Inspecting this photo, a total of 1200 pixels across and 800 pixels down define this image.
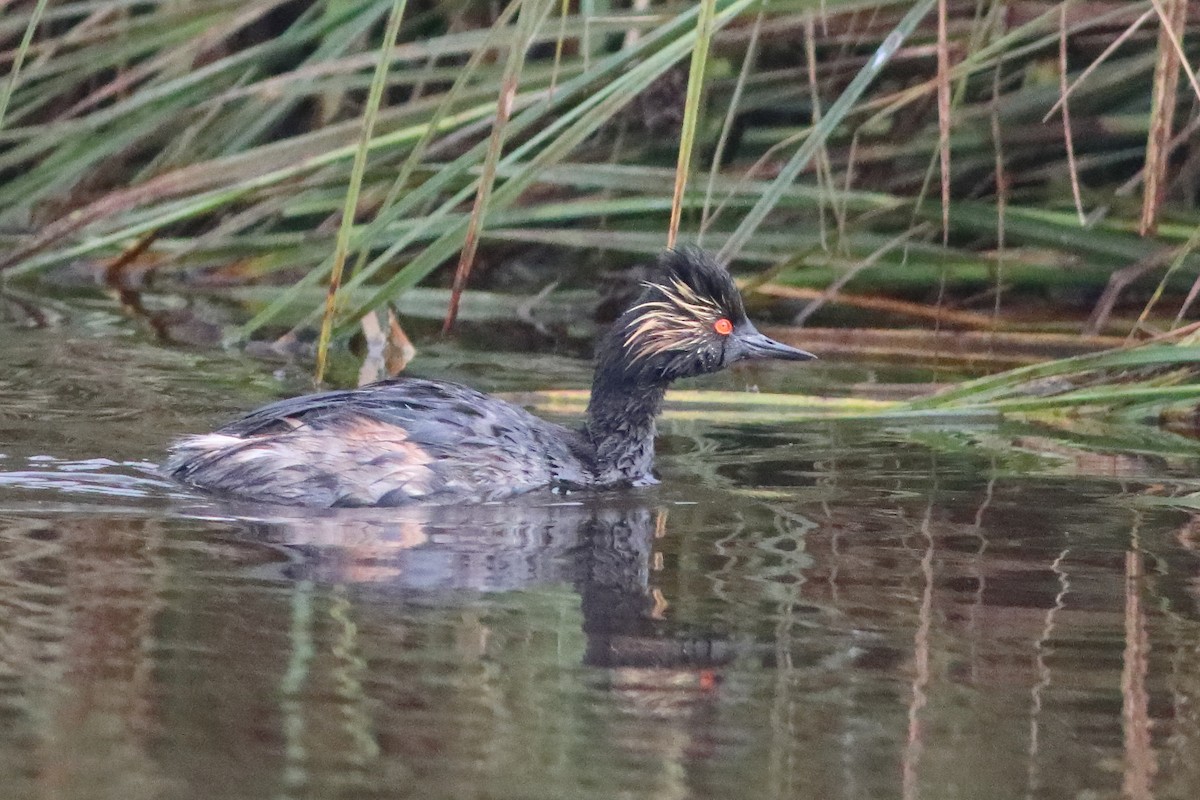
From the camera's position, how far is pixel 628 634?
3.96 metres

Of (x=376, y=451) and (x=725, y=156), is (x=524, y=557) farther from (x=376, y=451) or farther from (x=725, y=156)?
(x=725, y=156)

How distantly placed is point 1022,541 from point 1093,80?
9.01ft

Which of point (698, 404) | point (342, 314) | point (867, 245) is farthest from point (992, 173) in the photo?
point (342, 314)

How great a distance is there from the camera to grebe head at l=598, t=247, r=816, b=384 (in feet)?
19.7

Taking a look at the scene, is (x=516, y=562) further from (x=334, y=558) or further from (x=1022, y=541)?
(x=1022, y=541)

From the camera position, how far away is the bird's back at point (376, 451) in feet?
17.8

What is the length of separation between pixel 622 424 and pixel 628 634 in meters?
2.07

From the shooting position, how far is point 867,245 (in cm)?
768

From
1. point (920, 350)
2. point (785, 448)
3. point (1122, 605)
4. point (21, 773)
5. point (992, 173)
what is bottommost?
point (21, 773)

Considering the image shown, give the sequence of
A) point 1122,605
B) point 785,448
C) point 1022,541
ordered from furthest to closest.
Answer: point 785,448
point 1022,541
point 1122,605

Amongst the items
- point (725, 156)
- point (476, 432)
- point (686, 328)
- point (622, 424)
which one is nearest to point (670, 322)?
point (686, 328)

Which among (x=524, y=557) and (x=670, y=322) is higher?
(x=670, y=322)

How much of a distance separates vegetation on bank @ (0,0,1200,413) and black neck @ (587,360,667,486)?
0.80m

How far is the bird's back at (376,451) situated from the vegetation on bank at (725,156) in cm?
66
